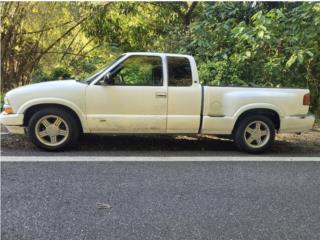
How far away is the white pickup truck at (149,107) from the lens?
6641 mm

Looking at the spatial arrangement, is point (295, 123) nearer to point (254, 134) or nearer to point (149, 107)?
point (254, 134)

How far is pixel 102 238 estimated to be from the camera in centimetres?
370

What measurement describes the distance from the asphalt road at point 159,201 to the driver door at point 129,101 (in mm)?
866

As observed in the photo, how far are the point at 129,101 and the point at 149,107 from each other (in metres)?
0.34

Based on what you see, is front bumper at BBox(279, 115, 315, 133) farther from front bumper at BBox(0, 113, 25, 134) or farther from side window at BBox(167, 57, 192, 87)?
front bumper at BBox(0, 113, 25, 134)

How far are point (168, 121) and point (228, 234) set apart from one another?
323 centimetres

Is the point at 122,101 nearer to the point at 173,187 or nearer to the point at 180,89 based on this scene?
the point at 180,89

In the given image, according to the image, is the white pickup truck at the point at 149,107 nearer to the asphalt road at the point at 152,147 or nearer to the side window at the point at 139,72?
the side window at the point at 139,72

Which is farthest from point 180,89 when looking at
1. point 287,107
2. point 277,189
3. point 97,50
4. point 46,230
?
point 97,50

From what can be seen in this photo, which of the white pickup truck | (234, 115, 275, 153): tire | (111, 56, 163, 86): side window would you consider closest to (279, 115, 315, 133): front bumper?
the white pickup truck

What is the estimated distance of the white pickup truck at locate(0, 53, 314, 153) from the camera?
6641mm

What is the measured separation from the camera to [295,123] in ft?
23.9

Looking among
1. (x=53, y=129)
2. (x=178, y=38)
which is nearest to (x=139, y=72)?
(x=53, y=129)

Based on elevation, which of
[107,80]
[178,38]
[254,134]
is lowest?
[254,134]
